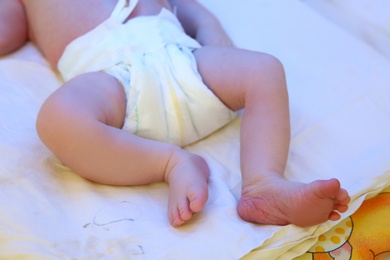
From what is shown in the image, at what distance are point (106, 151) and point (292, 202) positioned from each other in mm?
308

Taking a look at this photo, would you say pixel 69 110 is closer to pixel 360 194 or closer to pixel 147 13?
pixel 147 13

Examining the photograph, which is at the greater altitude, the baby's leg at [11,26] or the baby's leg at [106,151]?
the baby's leg at [106,151]

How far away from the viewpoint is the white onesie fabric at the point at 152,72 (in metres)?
0.89

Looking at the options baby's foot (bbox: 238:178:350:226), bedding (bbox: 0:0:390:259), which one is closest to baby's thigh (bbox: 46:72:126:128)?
bedding (bbox: 0:0:390:259)

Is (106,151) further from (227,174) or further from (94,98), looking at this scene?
(227,174)

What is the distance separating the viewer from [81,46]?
102 centimetres

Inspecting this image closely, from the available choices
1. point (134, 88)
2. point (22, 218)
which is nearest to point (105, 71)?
point (134, 88)

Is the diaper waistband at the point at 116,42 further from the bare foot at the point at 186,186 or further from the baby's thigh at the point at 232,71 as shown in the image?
the bare foot at the point at 186,186

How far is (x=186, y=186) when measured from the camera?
781mm

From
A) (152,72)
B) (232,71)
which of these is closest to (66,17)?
(152,72)

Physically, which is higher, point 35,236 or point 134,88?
point 134,88

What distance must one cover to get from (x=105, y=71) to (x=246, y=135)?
1.01 feet

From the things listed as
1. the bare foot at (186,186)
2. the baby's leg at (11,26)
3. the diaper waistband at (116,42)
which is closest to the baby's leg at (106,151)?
the bare foot at (186,186)

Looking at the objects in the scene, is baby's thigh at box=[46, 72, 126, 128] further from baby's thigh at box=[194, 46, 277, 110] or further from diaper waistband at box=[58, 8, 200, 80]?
baby's thigh at box=[194, 46, 277, 110]
